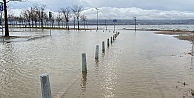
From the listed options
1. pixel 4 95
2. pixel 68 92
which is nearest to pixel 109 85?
pixel 68 92

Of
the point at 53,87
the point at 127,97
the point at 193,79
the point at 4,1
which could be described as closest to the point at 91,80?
Result: the point at 53,87

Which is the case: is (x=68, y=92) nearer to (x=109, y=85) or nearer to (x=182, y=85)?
(x=109, y=85)

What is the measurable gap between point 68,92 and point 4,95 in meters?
1.93

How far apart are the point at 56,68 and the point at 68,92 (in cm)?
420

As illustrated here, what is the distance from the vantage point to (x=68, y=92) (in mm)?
7785

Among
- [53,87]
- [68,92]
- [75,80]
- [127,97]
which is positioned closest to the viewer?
[127,97]

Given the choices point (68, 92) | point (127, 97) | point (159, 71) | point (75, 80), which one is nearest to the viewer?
point (127, 97)

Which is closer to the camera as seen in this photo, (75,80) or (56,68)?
(75,80)

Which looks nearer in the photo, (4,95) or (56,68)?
(4,95)

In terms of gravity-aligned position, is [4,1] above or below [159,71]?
above

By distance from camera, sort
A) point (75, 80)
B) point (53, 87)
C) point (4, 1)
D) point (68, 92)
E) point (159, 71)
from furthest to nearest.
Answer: point (4, 1), point (159, 71), point (75, 80), point (53, 87), point (68, 92)

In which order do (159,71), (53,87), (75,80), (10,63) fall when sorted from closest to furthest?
(53,87), (75,80), (159,71), (10,63)

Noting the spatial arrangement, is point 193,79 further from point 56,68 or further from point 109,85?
point 56,68

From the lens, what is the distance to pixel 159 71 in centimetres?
1142
